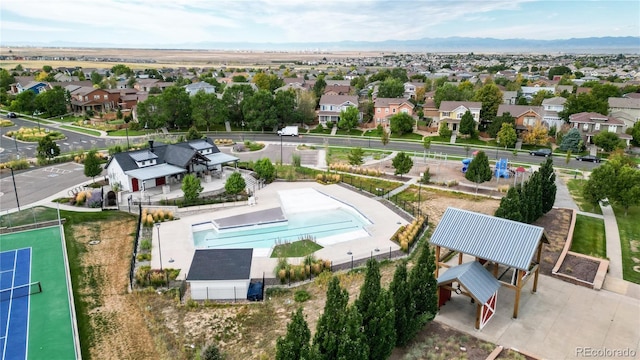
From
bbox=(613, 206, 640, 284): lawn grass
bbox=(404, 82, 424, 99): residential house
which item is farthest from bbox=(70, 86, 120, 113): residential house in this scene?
bbox=(613, 206, 640, 284): lawn grass

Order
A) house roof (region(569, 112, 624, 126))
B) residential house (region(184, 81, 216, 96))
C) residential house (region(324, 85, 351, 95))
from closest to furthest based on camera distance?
1. house roof (region(569, 112, 624, 126))
2. residential house (region(184, 81, 216, 96))
3. residential house (region(324, 85, 351, 95))

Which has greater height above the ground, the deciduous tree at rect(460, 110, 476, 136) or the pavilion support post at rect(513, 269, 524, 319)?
the deciduous tree at rect(460, 110, 476, 136)

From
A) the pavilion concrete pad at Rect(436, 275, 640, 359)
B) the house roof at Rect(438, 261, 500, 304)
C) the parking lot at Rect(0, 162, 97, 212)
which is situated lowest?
the pavilion concrete pad at Rect(436, 275, 640, 359)

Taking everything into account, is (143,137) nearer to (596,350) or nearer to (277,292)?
(277,292)

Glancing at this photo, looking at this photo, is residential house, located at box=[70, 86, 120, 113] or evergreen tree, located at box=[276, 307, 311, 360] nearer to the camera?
evergreen tree, located at box=[276, 307, 311, 360]

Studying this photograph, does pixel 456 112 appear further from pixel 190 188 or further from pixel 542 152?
pixel 190 188

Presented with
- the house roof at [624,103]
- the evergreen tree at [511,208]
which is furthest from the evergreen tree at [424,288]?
the house roof at [624,103]

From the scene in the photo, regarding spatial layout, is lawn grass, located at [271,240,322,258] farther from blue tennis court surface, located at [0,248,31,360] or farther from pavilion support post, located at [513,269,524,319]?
blue tennis court surface, located at [0,248,31,360]
